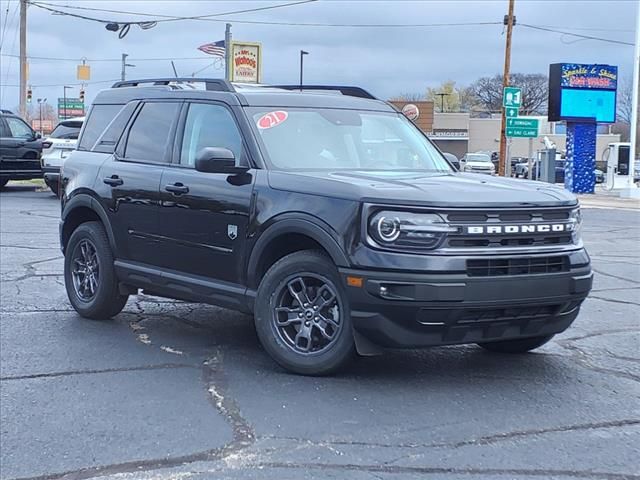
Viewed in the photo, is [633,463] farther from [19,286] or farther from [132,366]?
[19,286]

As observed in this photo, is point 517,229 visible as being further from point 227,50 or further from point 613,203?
point 227,50

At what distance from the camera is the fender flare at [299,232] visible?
5270 millimetres

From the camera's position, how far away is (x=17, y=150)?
22.6 meters

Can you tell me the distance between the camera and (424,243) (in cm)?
506

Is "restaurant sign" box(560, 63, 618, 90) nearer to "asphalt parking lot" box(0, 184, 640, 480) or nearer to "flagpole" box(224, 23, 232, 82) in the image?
"flagpole" box(224, 23, 232, 82)

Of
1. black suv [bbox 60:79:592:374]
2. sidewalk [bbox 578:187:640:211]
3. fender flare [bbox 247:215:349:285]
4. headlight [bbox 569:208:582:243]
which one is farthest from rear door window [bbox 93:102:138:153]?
sidewalk [bbox 578:187:640:211]

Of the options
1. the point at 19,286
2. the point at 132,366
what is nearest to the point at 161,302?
the point at 19,286

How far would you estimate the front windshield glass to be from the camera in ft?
20.2

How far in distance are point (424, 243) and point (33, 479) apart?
98.0 inches

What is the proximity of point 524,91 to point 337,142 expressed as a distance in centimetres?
8868

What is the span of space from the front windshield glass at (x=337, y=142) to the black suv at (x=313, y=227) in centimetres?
2

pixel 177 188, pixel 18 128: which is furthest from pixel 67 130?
pixel 177 188

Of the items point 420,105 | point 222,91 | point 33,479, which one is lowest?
point 33,479

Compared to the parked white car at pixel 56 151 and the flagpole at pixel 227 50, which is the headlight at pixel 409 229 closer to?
the parked white car at pixel 56 151
